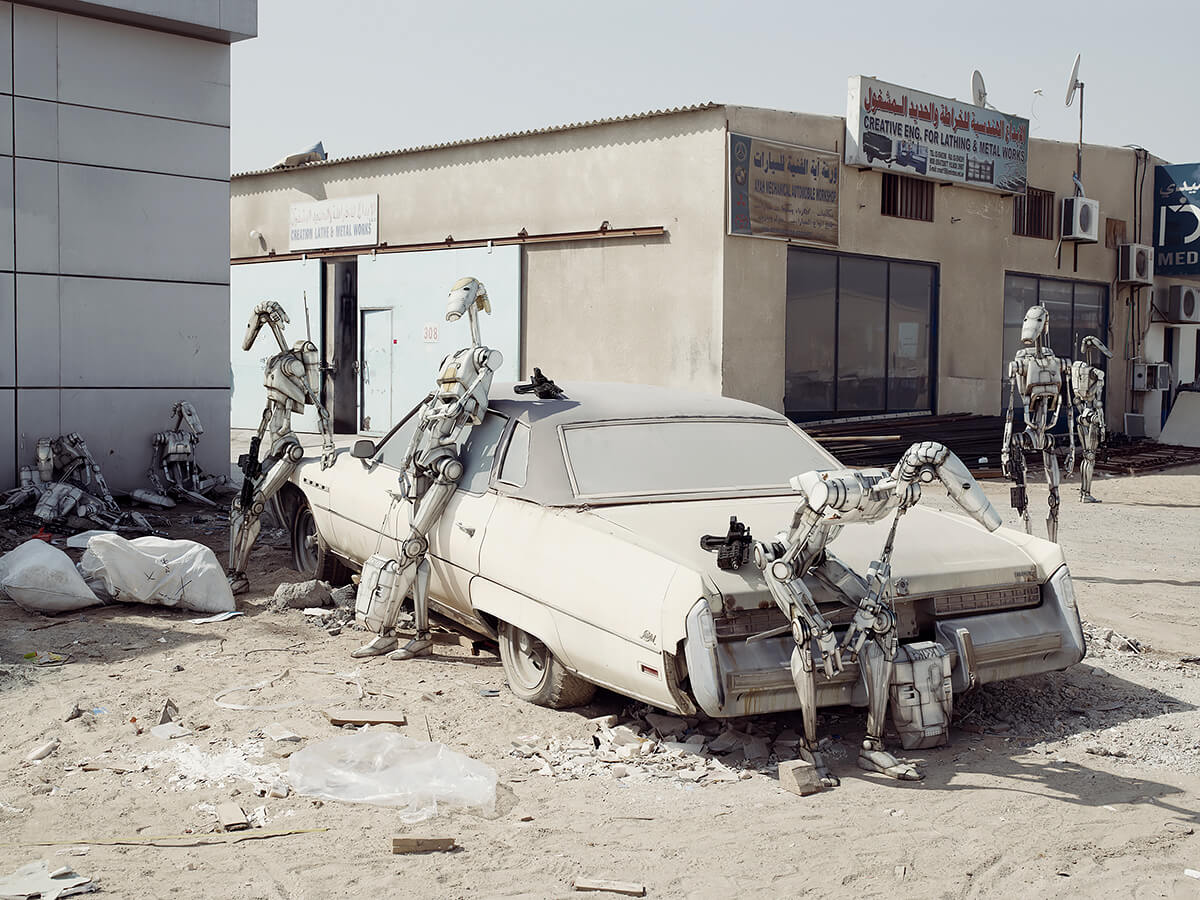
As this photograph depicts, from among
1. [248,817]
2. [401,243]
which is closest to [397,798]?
[248,817]

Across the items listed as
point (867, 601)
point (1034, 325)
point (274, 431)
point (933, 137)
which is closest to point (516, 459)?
point (867, 601)

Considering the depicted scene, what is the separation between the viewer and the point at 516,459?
5.97 meters

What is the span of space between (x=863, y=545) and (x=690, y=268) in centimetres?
1127

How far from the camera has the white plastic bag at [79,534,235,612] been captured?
24.1ft

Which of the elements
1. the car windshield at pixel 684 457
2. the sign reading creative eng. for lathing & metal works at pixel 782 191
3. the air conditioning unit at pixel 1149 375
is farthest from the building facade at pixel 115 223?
the air conditioning unit at pixel 1149 375

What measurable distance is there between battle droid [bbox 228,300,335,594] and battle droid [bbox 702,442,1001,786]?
4.10 meters

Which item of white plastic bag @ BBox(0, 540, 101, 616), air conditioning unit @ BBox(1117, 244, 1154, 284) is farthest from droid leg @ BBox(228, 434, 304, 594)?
air conditioning unit @ BBox(1117, 244, 1154, 284)

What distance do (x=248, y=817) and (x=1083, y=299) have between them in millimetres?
21123

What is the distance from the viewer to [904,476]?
437 cm

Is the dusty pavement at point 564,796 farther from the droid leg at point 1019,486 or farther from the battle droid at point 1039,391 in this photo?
the battle droid at point 1039,391

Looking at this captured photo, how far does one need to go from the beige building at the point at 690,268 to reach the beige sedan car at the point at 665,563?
9703mm

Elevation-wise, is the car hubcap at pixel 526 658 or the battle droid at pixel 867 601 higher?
the battle droid at pixel 867 601

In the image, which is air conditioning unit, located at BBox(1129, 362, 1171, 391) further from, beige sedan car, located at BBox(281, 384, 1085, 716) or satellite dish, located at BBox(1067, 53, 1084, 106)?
beige sedan car, located at BBox(281, 384, 1085, 716)

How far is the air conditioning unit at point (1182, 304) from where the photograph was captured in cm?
2361
